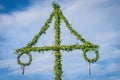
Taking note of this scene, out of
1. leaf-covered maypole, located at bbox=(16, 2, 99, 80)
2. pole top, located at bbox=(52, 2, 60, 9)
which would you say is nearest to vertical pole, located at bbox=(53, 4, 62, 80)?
leaf-covered maypole, located at bbox=(16, 2, 99, 80)

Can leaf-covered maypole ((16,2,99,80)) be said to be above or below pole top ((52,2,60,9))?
below

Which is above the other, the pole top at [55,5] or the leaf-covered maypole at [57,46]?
the pole top at [55,5]

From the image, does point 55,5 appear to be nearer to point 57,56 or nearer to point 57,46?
point 57,46

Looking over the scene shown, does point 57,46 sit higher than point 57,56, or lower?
higher

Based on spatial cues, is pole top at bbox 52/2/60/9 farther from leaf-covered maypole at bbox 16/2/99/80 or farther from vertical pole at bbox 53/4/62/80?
vertical pole at bbox 53/4/62/80

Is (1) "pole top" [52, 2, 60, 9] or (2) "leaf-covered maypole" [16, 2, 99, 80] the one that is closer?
(2) "leaf-covered maypole" [16, 2, 99, 80]

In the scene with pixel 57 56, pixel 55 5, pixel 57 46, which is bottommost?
pixel 57 56

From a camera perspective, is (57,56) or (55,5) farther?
(55,5)

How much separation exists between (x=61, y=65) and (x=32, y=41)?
2.52 metres

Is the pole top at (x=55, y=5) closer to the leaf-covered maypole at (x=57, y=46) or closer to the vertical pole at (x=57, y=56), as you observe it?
the leaf-covered maypole at (x=57, y=46)

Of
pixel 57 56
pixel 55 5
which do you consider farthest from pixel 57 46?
pixel 55 5

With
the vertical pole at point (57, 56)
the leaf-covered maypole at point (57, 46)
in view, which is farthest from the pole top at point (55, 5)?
the vertical pole at point (57, 56)

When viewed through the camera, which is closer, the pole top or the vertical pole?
the vertical pole

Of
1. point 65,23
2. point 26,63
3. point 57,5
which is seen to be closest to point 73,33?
point 65,23
